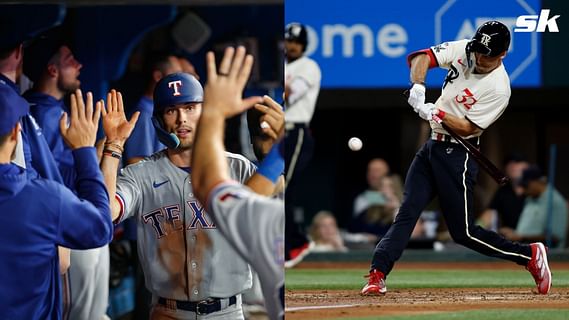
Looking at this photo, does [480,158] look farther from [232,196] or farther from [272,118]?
[232,196]

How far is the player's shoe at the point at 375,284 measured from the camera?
3881mm

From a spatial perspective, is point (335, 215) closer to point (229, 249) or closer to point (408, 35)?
point (229, 249)

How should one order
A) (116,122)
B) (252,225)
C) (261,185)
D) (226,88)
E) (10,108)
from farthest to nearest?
(116,122)
(10,108)
(261,185)
(226,88)
(252,225)

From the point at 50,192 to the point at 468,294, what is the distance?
1634mm

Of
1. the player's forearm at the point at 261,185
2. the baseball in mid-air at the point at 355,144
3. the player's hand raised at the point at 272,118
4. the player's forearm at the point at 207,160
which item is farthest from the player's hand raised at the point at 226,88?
the baseball in mid-air at the point at 355,144

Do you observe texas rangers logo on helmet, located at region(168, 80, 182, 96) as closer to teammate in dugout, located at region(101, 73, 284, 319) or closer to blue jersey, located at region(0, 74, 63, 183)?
teammate in dugout, located at region(101, 73, 284, 319)

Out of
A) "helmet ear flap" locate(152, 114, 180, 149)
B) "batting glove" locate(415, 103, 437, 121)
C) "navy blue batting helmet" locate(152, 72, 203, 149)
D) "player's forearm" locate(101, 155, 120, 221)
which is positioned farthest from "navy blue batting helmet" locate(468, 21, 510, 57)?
"player's forearm" locate(101, 155, 120, 221)

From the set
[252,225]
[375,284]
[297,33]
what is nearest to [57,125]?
[297,33]

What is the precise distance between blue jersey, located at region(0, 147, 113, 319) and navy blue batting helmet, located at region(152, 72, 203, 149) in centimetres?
30

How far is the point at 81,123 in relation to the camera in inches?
154

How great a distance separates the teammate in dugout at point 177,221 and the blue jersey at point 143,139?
1.9 inches

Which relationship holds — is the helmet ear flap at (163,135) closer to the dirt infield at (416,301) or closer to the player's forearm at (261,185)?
the player's forearm at (261,185)

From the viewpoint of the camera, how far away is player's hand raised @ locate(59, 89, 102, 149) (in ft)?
12.6

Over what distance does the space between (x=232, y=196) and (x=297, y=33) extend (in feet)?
3.75
